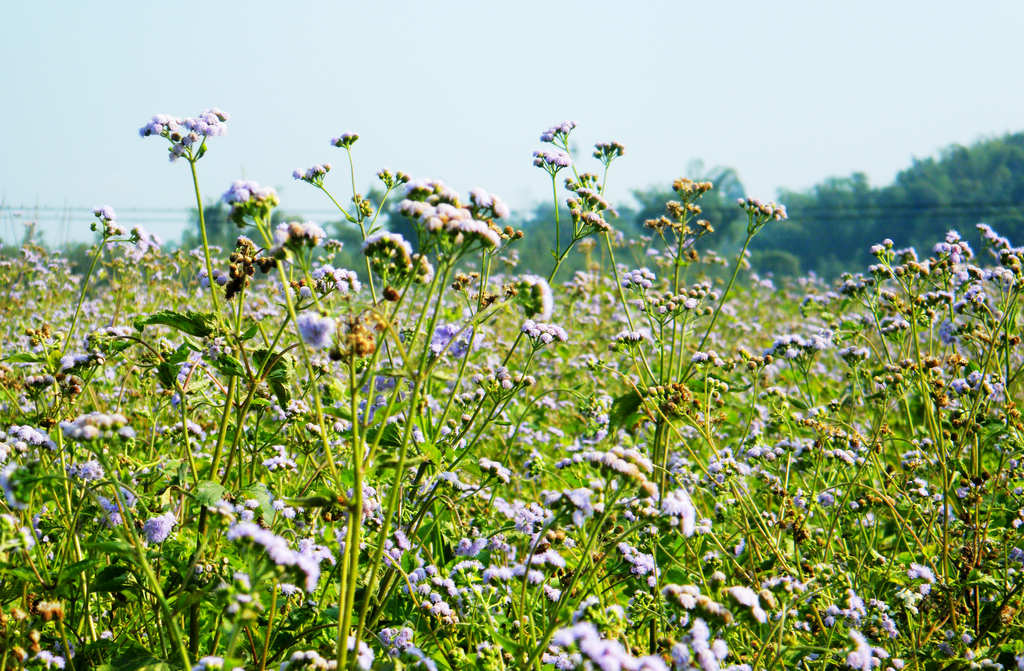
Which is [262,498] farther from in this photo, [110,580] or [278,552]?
[278,552]

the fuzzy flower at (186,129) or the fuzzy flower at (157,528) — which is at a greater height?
the fuzzy flower at (186,129)

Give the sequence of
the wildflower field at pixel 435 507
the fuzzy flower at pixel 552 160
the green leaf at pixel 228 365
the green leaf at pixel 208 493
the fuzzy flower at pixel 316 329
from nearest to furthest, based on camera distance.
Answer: the fuzzy flower at pixel 316 329
the wildflower field at pixel 435 507
the green leaf at pixel 208 493
the green leaf at pixel 228 365
the fuzzy flower at pixel 552 160

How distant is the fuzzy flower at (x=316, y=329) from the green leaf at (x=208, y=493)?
62cm

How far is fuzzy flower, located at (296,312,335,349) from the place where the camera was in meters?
1.95

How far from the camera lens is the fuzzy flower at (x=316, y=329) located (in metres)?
1.95

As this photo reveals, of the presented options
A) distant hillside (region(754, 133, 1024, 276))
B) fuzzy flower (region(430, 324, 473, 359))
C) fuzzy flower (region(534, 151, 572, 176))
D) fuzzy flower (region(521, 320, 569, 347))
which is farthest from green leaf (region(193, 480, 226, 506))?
distant hillside (region(754, 133, 1024, 276))

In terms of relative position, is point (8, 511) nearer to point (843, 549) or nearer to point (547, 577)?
point (547, 577)

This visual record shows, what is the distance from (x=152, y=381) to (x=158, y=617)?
7.60 ft

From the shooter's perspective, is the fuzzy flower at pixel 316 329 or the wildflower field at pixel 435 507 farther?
the wildflower field at pixel 435 507

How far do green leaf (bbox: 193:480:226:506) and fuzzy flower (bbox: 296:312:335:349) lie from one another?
0.62 metres

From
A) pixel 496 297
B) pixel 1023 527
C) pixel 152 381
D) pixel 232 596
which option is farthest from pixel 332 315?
pixel 1023 527

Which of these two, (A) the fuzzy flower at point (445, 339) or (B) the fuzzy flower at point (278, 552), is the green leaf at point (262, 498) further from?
(A) the fuzzy flower at point (445, 339)

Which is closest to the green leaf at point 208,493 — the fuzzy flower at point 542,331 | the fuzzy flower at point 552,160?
the fuzzy flower at point 542,331

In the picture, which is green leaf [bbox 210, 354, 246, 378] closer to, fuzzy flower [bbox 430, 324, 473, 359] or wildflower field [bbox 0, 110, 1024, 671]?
wildflower field [bbox 0, 110, 1024, 671]
